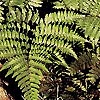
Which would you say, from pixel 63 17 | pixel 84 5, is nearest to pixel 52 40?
pixel 63 17

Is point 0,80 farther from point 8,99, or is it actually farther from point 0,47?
point 0,47

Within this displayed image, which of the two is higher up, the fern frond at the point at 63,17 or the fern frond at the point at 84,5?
the fern frond at the point at 84,5

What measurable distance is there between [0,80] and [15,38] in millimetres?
433

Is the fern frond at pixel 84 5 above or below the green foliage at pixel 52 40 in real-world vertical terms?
above

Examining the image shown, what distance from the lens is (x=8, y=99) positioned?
2602mm

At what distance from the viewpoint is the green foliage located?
2439 millimetres

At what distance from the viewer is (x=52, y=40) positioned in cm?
259

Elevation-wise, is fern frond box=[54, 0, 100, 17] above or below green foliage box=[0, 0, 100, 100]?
above

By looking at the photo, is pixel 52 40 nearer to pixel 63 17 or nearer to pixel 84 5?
pixel 63 17

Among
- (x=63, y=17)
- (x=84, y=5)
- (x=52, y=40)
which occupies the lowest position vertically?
(x=52, y=40)

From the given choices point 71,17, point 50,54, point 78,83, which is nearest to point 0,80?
point 50,54

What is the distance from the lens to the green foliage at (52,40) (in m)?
2.44

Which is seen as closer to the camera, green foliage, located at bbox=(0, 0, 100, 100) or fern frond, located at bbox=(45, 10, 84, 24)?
green foliage, located at bbox=(0, 0, 100, 100)

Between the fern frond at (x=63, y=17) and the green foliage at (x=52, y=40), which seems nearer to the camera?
the green foliage at (x=52, y=40)
